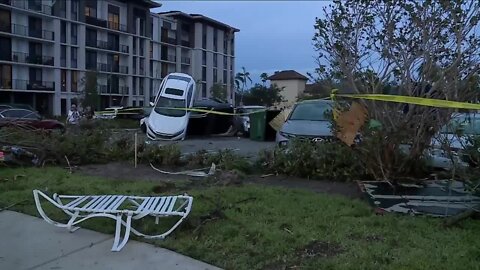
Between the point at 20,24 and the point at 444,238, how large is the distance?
204ft

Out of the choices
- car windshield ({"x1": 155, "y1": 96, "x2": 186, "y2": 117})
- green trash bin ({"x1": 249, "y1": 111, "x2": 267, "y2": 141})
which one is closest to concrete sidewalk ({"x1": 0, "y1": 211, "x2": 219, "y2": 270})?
green trash bin ({"x1": 249, "y1": 111, "x2": 267, "y2": 141})

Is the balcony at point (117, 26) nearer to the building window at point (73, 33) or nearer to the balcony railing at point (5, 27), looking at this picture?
the building window at point (73, 33)

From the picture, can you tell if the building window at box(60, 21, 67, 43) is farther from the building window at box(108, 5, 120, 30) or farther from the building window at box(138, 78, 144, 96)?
the building window at box(138, 78, 144, 96)

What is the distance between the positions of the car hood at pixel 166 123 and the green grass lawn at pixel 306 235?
43.6ft

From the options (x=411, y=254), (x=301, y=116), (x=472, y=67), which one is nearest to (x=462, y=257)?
(x=411, y=254)

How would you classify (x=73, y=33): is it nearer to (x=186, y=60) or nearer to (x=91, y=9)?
(x=91, y=9)

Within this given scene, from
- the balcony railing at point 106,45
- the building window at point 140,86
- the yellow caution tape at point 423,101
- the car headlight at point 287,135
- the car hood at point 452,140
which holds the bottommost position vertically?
the car headlight at point 287,135

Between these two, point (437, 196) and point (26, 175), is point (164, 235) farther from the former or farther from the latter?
point (26, 175)

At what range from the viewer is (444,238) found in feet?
17.1

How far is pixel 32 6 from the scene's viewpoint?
61.5 metres

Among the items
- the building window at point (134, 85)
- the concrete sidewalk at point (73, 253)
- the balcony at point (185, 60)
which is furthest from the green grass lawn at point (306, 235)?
the balcony at point (185, 60)

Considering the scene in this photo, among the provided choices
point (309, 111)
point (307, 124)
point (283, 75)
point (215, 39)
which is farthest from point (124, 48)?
point (307, 124)

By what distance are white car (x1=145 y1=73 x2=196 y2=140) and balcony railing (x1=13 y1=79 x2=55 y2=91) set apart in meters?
41.4

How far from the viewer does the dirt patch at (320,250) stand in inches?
188
